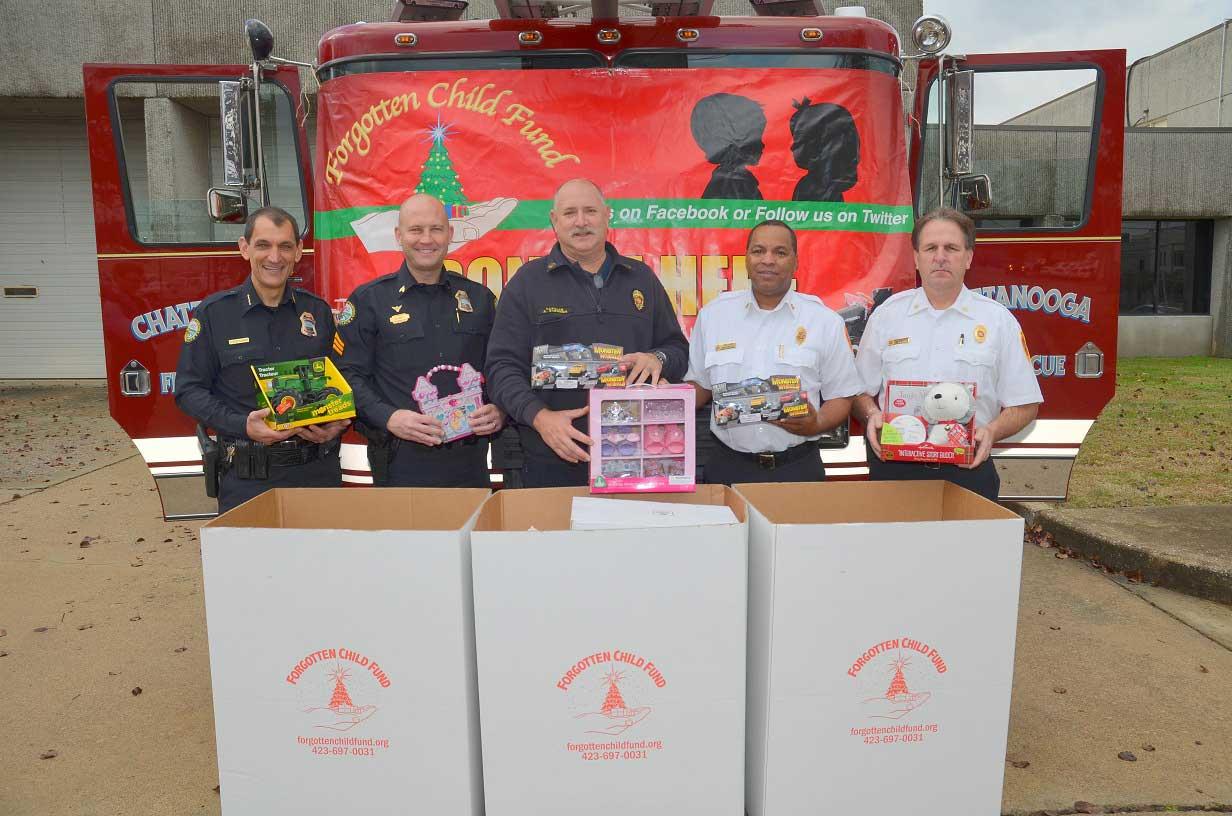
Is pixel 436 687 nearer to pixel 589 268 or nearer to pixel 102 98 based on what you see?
pixel 589 268

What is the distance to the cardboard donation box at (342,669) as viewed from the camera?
196 centimetres

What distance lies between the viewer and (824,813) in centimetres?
208

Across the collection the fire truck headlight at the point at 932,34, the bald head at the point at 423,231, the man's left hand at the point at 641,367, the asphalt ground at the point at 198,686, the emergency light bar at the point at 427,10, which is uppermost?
the emergency light bar at the point at 427,10

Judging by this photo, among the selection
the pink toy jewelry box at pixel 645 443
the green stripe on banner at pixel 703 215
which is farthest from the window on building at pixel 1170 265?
the pink toy jewelry box at pixel 645 443

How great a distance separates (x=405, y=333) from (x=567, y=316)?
0.61 metres

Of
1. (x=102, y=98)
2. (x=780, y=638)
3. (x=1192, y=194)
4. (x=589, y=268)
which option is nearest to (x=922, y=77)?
(x=589, y=268)

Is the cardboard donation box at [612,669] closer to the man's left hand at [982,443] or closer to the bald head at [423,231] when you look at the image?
the man's left hand at [982,443]

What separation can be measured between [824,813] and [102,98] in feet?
13.8

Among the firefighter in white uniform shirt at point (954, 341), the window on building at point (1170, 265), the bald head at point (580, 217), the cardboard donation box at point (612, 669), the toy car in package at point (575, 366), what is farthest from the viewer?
the window on building at point (1170, 265)

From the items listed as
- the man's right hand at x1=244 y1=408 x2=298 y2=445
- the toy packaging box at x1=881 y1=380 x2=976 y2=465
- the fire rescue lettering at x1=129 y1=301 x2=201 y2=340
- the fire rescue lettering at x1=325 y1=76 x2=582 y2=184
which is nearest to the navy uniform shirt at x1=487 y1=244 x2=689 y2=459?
the man's right hand at x1=244 y1=408 x2=298 y2=445

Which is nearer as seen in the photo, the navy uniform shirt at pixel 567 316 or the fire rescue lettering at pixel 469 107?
the navy uniform shirt at pixel 567 316

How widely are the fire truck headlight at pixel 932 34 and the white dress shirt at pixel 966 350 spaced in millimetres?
1537

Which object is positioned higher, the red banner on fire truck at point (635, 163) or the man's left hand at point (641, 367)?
the red banner on fire truck at point (635, 163)

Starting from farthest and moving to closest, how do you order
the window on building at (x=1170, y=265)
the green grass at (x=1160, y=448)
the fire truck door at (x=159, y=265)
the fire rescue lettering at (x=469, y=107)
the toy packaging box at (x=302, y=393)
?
the window on building at (x=1170, y=265), the green grass at (x=1160, y=448), the fire truck door at (x=159, y=265), the fire rescue lettering at (x=469, y=107), the toy packaging box at (x=302, y=393)
